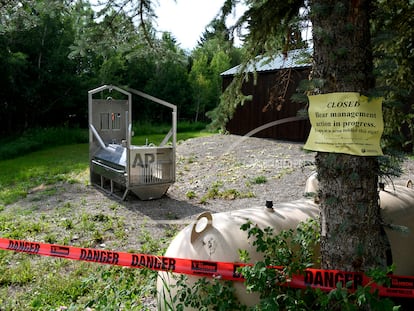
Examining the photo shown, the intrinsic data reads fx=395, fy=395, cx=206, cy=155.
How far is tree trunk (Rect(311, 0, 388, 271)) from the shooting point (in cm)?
213

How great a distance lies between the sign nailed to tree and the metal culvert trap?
13.9ft

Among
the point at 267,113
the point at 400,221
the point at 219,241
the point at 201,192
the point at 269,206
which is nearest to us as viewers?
the point at 219,241

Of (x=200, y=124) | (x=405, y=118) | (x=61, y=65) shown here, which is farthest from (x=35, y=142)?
(x=405, y=118)

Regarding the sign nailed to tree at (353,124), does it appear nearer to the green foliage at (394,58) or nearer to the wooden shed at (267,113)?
the green foliage at (394,58)

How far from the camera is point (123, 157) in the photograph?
7.29m

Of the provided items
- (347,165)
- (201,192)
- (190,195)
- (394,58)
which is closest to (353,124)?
(347,165)

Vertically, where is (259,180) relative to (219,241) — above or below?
below

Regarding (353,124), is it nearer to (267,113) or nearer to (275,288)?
(275,288)

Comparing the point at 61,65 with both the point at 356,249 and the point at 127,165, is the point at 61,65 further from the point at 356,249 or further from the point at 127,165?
the point at 356,249

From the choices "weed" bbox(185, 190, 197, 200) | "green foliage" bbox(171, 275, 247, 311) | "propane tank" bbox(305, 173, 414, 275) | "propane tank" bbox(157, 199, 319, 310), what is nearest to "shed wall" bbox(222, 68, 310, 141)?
"weed" bbox(185, 190, 197, 200)

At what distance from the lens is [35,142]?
1661 centimetres

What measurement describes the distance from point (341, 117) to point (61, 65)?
1987cm

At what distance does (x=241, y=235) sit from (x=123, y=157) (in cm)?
525

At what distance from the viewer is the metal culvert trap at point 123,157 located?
6.89m
